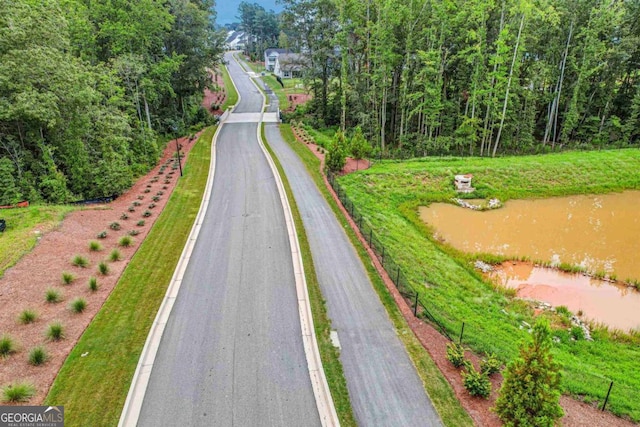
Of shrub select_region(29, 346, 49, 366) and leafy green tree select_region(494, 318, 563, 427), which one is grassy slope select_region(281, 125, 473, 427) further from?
shrub select_region(29, 346, 49, 366)

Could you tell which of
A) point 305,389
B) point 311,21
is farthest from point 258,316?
point 311,21

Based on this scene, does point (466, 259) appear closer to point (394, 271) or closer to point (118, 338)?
point (394, 271)

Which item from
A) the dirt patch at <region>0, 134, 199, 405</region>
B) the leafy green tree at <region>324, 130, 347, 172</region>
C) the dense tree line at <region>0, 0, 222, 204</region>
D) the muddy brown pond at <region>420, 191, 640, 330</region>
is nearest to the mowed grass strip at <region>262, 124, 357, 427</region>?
the dirt patch at <region>0, 134, 199, 405</region>

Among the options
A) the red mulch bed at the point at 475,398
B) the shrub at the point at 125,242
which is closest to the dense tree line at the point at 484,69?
the red mulch bed at the point at 475,398

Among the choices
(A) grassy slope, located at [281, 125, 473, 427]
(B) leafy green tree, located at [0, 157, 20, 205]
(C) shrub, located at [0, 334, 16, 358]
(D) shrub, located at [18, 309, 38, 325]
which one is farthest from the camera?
(B) leafy green tree, located at [0, 157, 20, 205]

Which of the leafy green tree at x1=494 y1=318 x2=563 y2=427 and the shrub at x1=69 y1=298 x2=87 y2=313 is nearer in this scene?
the leafy green tree at x1=494 y1=318 x2=563 y2=427

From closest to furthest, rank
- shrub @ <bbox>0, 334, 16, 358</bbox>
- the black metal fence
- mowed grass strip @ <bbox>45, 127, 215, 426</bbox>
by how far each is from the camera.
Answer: mowed grass strip @ <bbox>45, 127, 215, 426</bbox> → shrub @ <bbox>0, 334, 16, 358</bbox> → the black metal fence
